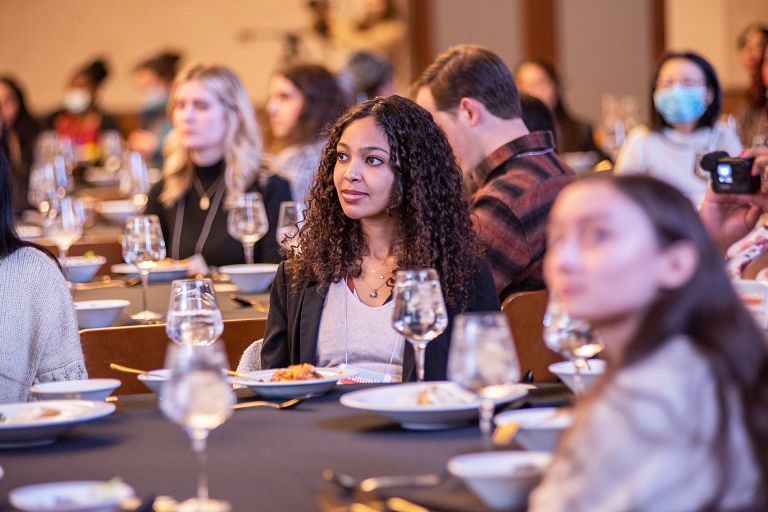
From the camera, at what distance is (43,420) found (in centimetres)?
208

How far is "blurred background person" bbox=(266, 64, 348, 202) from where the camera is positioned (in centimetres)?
621

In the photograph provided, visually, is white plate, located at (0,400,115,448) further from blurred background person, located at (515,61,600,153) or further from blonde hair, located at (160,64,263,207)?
blurred background person, located at (515,61,600,153)

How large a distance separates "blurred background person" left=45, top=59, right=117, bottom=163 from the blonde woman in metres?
5.56

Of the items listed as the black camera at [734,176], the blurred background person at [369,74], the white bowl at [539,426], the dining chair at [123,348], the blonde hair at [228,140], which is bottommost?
the dining chair at [123,348]

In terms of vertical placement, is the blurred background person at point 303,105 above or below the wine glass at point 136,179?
above

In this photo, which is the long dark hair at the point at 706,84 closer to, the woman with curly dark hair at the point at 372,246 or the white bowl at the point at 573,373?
the woman with curly dark hair at the point at 372,246

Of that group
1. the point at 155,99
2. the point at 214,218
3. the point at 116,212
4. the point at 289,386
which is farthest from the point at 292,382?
the point at 155,99

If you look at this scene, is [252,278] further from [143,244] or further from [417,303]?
[417,303]

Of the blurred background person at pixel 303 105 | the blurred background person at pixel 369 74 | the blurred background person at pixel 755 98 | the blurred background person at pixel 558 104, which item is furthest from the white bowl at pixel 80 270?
the blurred background person at pixel 558 104

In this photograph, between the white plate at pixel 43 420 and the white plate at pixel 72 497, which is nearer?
the white plate at pixel 72 497

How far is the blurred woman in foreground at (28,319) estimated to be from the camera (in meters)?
2.84

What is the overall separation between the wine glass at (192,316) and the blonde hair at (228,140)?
2.92 meters

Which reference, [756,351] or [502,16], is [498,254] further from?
[502,16]

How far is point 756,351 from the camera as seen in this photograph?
1.48m
